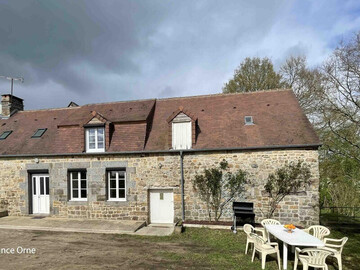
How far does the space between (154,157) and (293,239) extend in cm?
670

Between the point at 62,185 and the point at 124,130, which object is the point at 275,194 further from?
the point at 62,185

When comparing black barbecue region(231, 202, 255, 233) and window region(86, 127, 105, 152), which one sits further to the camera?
window region(86, 127, 105, 152)

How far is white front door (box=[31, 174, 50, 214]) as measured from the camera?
1197cm

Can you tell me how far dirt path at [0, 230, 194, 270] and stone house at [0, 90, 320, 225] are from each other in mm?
2398

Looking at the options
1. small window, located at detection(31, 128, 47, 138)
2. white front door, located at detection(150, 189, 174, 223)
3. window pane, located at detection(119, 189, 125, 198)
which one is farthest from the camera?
small window, located at detection(31, 128, 47, 138)

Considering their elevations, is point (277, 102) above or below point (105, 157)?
above

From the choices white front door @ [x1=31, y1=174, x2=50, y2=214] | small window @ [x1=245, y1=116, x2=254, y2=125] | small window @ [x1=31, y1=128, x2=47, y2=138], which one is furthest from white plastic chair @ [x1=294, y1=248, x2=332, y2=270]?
small window @ [x1=31, y1=128, x2=47, y2=138]

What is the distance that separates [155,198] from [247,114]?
6472mm

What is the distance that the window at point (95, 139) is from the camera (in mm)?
11547

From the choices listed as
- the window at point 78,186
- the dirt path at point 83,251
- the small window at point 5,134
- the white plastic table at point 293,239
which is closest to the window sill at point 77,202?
the window at point 78,186

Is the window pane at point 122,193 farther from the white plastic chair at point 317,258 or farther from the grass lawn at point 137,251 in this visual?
the white plastic chair at point 317,258

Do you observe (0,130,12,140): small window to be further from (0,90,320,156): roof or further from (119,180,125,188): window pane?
(119,180,125,188): window pane

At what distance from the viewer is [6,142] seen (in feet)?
43.0

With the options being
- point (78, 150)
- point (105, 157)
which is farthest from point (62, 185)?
point (105, 157)
